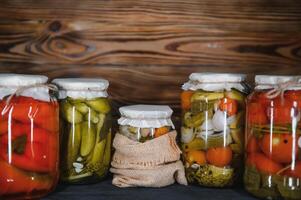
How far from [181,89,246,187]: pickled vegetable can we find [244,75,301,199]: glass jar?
0.06 meters

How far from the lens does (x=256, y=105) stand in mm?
820

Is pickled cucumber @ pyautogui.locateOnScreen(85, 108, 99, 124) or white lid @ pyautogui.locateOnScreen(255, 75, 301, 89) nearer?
white lid @ pyautogui.locateOnScreen(255, 75, 301, 89)

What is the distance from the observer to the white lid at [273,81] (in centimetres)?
78

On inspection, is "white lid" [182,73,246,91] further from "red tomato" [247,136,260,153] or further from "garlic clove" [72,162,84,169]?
"garlic clove" [72,162,84,169]

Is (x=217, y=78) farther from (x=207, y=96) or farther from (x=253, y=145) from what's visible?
(x=253, y=145)

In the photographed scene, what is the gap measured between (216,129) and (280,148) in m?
0.14

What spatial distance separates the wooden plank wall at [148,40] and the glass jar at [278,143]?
0.84 feet

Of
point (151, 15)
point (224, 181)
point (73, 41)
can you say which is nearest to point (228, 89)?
point (224, 181)

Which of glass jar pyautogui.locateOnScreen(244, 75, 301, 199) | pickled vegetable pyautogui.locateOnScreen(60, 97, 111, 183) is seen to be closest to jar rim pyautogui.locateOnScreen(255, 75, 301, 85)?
glass jar pyautogui.locateOnScreen(244, 75, 301, 199)

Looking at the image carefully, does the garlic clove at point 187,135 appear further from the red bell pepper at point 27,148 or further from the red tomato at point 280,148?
the red bell pepper at point 27,148

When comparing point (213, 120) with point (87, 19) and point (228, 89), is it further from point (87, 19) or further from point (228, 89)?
point (87, 19)

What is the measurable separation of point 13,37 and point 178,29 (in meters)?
0.39

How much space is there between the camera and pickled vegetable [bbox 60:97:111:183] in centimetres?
88

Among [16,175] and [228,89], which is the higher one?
[228,89]
